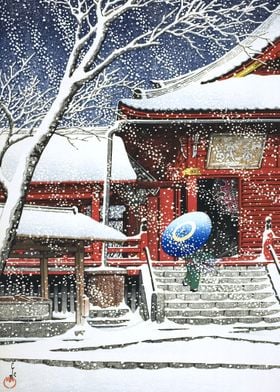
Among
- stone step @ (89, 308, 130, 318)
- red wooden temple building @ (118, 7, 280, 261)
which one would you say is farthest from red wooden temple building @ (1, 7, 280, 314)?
stone step @ (89, 308, 130, 318)

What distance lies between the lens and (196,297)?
543cm

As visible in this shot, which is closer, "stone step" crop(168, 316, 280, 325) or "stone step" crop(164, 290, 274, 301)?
"stone step" crop(168, 316, 280, 325)

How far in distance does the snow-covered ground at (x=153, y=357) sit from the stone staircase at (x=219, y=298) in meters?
0.11

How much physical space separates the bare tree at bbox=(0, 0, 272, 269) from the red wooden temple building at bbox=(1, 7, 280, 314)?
35 centimetres

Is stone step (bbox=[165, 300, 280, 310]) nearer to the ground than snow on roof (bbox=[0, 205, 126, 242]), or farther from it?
nearer to the ground

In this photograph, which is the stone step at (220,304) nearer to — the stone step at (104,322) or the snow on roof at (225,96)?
the stone step at (104,322)

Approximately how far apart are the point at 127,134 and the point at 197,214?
1.01 metres

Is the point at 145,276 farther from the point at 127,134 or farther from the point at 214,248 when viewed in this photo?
the point at 127,134

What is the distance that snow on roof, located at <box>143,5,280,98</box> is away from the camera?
5.08 m

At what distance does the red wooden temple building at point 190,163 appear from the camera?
540 centimetres

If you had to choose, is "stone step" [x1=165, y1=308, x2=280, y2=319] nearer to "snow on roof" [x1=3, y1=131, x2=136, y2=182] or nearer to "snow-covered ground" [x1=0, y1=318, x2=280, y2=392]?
"snow-covered ground" [x1=0, y1=318, x2=280, y2=392]

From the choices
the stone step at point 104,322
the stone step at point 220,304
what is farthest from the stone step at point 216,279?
the stone step at point 104,322

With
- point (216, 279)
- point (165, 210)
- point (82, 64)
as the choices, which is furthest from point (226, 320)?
point (82, 64)

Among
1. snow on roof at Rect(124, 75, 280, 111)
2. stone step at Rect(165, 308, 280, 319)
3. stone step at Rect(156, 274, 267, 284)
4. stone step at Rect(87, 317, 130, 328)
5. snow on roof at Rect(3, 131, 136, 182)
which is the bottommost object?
stone step at Rect(87, 317, 130, 328)
